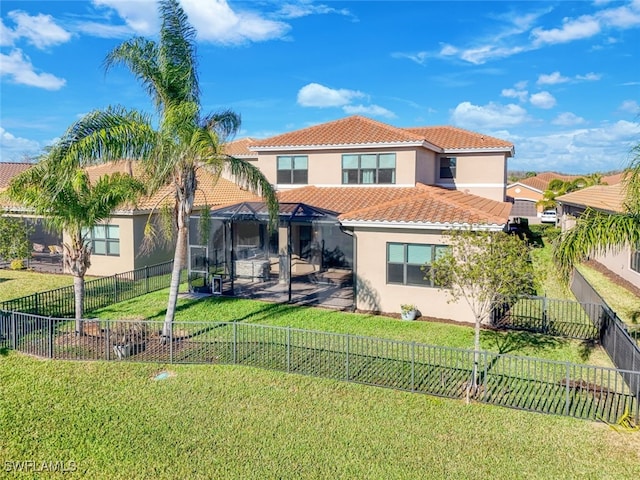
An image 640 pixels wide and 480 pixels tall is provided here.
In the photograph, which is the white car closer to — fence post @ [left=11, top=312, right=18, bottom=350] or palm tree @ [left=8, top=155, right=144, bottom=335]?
palm tree @ [left=8, top=155, right=144, bottom=335]

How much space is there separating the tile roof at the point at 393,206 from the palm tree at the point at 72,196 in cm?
728

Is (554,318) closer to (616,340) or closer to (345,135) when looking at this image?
(616,340)

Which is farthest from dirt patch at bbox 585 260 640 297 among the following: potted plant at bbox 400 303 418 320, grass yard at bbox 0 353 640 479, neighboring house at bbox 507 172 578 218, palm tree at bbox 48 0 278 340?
neighboring house at bbox 507 172 578 218

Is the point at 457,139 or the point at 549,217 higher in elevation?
the point at 457,139

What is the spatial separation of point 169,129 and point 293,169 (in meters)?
11.1

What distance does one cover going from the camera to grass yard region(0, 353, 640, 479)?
7559 mm

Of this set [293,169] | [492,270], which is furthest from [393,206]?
[293,169]

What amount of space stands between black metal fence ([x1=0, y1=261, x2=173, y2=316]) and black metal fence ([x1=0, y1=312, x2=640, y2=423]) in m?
2.22

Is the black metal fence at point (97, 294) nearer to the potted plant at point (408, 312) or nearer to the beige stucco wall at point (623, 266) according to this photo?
the potted plant at point (408, 312)

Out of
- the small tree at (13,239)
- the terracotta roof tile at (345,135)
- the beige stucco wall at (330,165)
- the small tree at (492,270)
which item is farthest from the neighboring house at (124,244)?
the small tree at (492,270)

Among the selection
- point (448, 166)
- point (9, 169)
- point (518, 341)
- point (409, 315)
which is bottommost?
point (518, 341)

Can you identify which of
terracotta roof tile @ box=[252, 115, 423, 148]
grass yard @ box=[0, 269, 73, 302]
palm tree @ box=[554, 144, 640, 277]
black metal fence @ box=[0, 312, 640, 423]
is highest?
terracotta roof tile @ box=[252, 115, 423, 148]

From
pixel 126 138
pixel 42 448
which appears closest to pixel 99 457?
pixel 42 448

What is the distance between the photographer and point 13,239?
917 inches
